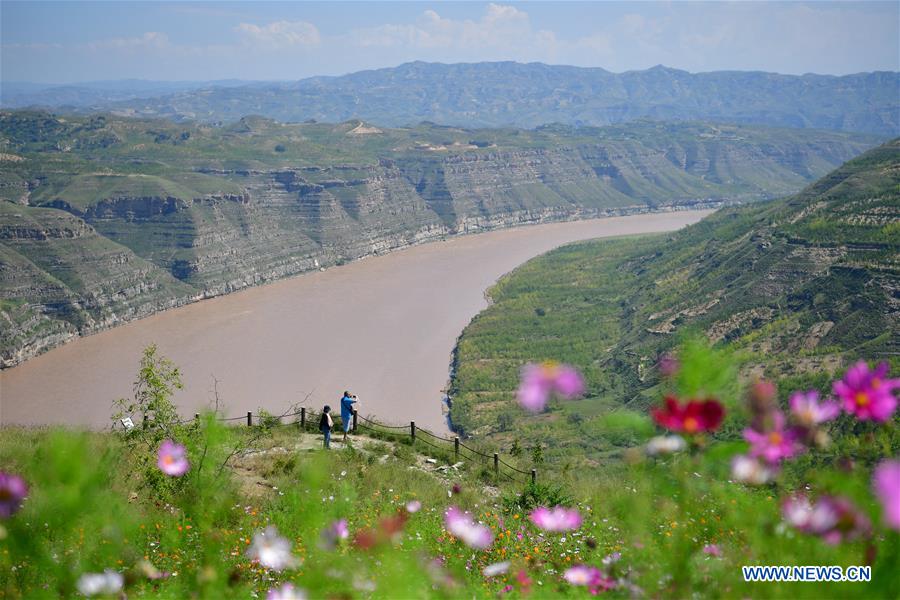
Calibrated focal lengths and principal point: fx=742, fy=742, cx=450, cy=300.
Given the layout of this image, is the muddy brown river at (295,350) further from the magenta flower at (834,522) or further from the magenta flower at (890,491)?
the magenta flower at (890,491)

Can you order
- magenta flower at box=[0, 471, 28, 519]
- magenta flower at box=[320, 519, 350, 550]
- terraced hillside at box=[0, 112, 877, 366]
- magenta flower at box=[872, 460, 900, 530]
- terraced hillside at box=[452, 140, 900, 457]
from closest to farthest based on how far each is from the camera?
magenta flower at box=[872, 460, 900, 530] < magenta flower at box=[0, 471, 28, 519] < magenta flower at box=[320, 519, 350, 550] < terraced hillside at box=[452, 140, 900, 457] < terraced hillside at box=[0, 112, 877, 366]

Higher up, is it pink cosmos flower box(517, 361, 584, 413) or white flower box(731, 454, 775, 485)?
pink cosmos flower box(517, 361, 584, 413)

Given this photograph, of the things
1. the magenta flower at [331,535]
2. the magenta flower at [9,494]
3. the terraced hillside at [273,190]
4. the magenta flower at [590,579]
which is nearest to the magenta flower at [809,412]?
the magenta flower at [590,579]

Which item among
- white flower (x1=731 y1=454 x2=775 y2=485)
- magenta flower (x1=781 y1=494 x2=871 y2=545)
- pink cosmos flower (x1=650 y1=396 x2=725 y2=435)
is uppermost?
pink cosmos flower (x1=650 y1=396 x2=725 y2=435)

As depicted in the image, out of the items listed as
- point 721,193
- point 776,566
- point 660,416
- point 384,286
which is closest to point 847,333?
point 776,566

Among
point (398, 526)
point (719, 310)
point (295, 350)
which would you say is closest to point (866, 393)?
point (398, 526)

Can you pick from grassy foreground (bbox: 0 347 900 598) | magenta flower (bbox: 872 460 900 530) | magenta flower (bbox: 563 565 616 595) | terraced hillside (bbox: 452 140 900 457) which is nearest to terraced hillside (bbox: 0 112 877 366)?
terraced hillside (bbox: 452 140 900 457)

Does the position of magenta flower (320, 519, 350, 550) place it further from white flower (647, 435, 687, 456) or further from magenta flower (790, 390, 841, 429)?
magenta flower (790, 390, 841, 429)

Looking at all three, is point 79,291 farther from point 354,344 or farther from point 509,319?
point 509,319
